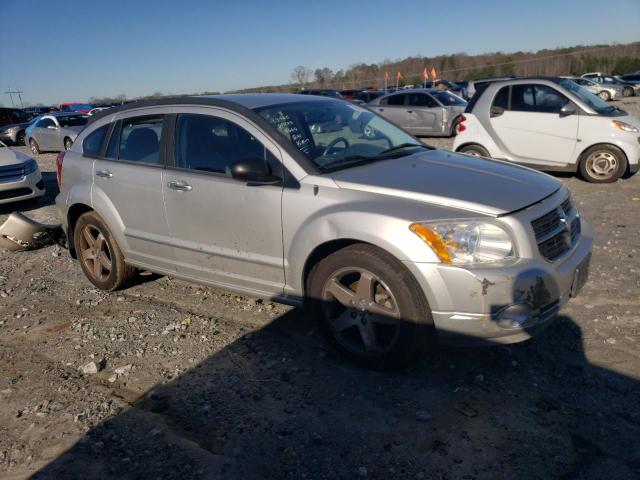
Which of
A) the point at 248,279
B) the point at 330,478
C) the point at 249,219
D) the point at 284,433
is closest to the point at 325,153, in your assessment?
the point at 249,219

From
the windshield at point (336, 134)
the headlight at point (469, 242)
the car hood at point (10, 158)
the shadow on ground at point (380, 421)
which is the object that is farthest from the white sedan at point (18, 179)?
the headlight at point (469, 242)

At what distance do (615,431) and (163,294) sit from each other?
3.79 meters

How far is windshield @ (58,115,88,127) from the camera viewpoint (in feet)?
59.9

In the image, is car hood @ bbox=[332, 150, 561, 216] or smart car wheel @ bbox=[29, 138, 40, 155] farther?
smart car wheel @ bbox=[29, 138, 40, 155]

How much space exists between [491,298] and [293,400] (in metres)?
1.30

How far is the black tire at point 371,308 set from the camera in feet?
10.1

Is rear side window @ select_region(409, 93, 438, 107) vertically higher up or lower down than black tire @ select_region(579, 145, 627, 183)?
higher up

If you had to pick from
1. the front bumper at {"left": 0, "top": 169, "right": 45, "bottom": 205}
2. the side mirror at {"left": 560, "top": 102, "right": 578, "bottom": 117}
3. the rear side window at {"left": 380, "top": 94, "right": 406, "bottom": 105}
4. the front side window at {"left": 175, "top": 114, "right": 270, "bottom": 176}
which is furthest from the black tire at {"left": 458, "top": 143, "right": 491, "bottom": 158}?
the rear side window at {"left": 380, "top": 94, "right": 406, "bottom": 105}

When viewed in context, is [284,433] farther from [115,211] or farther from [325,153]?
[115,211]

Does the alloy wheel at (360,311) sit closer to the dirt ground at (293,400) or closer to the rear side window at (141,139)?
the dirt ground at (293,400)

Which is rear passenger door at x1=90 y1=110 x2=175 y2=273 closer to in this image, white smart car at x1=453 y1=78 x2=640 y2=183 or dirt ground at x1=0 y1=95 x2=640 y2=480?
dirt ground at x1=0 y1=95 x2=640 y2=480

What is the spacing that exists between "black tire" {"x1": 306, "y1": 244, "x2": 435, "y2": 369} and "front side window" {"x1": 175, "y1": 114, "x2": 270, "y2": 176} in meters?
0.98

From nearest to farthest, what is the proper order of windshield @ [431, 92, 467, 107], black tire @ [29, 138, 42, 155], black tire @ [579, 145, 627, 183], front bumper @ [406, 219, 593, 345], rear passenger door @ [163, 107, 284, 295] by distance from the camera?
front bumper @ [406, 219, 593, 345] < rear passenger door @ [163, 107, 284, 295] < black tire @ [579, 145, 627, 183] < windshield @ [431, 92, 467, 107] < black tire @ [29, 138, 42, 155]

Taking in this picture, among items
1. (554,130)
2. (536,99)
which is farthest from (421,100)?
(554,130)
